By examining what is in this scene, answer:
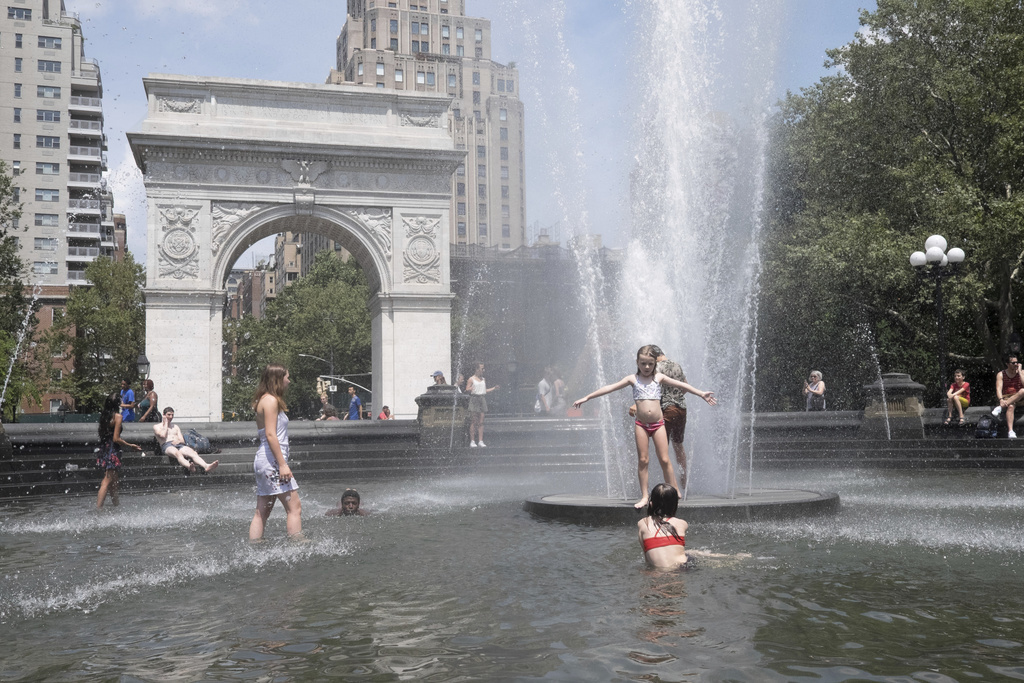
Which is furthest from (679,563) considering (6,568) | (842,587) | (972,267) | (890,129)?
(890,129)

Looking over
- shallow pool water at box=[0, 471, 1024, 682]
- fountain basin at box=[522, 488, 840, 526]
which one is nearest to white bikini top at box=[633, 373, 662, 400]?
fountain basin at box=[522, 488, 840, 526]

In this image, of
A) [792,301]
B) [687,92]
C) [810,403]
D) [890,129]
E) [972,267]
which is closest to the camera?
[687,92]

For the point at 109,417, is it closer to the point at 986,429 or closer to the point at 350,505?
the point at 350,505

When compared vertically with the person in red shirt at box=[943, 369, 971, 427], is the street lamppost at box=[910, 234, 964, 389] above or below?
above

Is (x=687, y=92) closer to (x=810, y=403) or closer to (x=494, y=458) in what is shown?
(x=494, y=458)

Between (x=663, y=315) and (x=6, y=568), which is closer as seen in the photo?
(x=6, y=568)

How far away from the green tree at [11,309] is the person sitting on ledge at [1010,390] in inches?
1267

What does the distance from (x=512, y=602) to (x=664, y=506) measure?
1290 millimetres

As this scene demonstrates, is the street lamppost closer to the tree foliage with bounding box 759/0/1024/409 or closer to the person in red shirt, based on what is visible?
the person in red shirt

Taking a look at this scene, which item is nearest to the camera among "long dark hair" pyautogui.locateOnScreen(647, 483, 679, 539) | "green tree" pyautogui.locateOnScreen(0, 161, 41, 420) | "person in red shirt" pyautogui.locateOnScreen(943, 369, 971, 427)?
"long dark hair" pyautogui.locateOnScreen(647, 483, 679, 539)

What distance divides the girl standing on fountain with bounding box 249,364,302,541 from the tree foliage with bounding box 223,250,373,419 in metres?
46.1

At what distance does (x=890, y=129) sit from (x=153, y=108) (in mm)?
20756

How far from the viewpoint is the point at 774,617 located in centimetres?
481

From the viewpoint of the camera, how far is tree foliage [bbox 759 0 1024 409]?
22.1 metres
